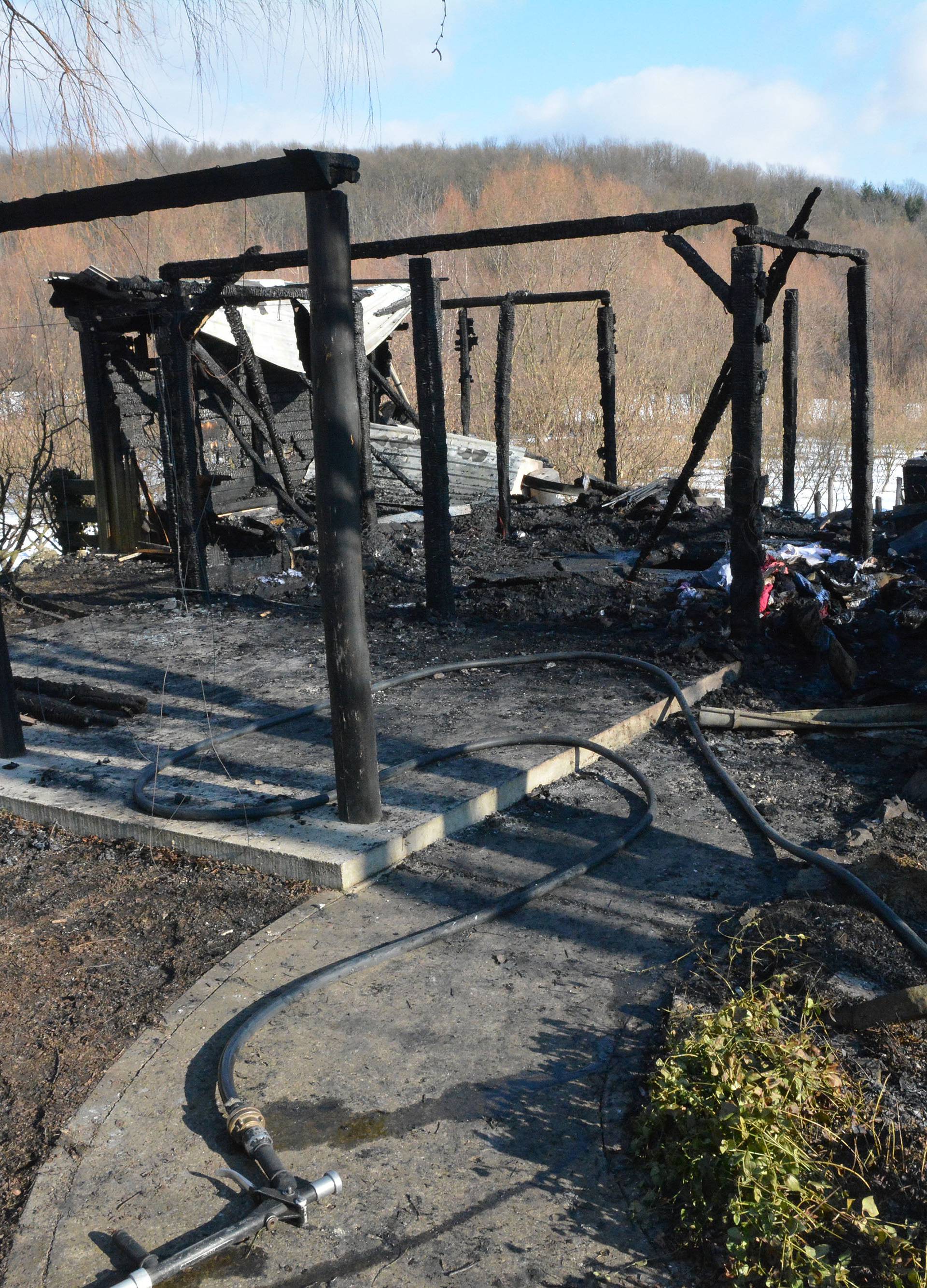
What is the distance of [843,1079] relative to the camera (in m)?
2.62

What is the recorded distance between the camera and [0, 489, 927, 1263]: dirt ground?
3078 mm

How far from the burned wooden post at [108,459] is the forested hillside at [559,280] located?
391mm

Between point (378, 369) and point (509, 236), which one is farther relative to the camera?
point (378, 369)

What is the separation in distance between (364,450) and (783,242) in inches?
222

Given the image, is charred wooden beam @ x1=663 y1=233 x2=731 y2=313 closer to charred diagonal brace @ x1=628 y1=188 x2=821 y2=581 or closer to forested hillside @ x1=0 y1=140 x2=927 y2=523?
charred diagonal brace @ x1=628 y1=188 x2=821 y2=581

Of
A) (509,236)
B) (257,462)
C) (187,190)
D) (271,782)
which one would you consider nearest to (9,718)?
(271,782)

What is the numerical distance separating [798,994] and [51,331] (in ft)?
43.2

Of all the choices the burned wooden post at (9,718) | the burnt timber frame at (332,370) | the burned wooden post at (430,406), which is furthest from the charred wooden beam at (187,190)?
the burned wooden post at (430,406)

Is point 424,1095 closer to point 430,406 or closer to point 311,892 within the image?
point 311,892

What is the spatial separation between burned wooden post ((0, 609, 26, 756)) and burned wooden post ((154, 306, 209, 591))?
353cm

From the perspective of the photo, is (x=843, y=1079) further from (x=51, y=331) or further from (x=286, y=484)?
(x=51, y=331)

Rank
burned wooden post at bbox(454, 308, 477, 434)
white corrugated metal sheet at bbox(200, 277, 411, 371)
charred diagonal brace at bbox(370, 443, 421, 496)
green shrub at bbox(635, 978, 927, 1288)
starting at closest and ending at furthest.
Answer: green shrub at bbox(635, 978, 927, 1288)
white corrugated metal sheet at bbox(200, 277, 411, 371)
charred diagonal brace at bbox(370, 443, 421, 496)
burned wooden post at bbox(454, 308, 477, 434)

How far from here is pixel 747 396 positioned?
257 inches

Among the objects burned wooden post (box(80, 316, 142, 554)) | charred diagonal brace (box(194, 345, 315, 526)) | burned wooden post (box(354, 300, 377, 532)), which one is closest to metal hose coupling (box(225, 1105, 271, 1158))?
charred diagonal brace (box(194, 345, 315, 526))
